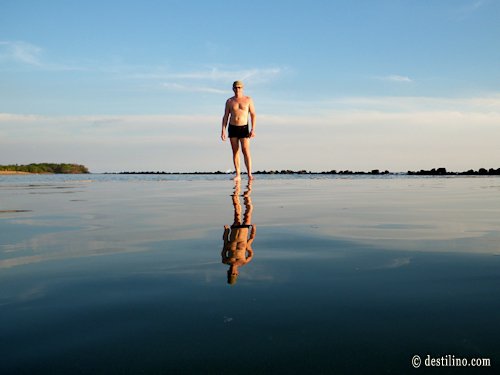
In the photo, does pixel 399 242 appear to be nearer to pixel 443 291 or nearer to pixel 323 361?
pixel 443 291

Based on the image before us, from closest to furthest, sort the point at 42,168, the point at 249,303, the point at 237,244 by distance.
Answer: the point at 249,303
the point at 237,244
the point at 42,168

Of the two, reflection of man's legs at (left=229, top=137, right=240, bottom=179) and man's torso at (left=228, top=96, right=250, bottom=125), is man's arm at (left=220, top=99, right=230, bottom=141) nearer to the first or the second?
man's torso at (left=228, top=96, right=250, bottom=125)

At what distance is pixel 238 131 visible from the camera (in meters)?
11.3

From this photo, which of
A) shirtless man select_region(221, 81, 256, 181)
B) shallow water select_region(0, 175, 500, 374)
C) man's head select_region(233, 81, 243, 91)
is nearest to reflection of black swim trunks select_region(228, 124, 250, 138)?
shirtless man select_region(221, 81, 256, 181)

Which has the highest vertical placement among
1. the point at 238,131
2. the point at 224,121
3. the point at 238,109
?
the point at 238,109

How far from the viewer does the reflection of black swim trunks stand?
444 inches

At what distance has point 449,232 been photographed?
380cm

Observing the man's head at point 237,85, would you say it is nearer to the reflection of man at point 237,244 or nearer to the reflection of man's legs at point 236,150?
the reflection of man's legs at point 236,150

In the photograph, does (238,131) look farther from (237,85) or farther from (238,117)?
(237,85)

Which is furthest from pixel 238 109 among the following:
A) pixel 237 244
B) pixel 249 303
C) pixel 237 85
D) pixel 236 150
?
pixel 249 303

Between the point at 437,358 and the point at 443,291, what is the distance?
2.30ft

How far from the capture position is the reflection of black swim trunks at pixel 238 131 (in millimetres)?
11273

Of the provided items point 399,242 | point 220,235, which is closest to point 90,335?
point 220,235

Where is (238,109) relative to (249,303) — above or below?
above
